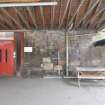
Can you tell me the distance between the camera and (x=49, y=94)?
759 centimetres

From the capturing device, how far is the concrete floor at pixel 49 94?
657 centimetres

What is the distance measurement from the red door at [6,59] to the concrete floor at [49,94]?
2.07 m

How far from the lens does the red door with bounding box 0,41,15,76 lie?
1172cm

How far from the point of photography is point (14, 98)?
705cm

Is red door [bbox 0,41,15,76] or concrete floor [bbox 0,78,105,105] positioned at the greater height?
red door [bbox 0,41,15,76]

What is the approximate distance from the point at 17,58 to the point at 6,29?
1.67 meters

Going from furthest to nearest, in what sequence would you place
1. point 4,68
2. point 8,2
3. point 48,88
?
point 4,68 < point 48,88 < point 8,2

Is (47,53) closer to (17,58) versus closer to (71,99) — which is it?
(17,58)

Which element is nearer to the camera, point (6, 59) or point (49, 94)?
point (49, 94)

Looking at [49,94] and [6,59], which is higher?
[6,59]

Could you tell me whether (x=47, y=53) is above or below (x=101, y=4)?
below

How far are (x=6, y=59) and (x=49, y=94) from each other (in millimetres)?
4953

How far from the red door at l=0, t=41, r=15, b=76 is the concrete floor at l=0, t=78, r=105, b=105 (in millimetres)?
2074

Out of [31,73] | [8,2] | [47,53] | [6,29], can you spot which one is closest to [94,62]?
[47,53]
